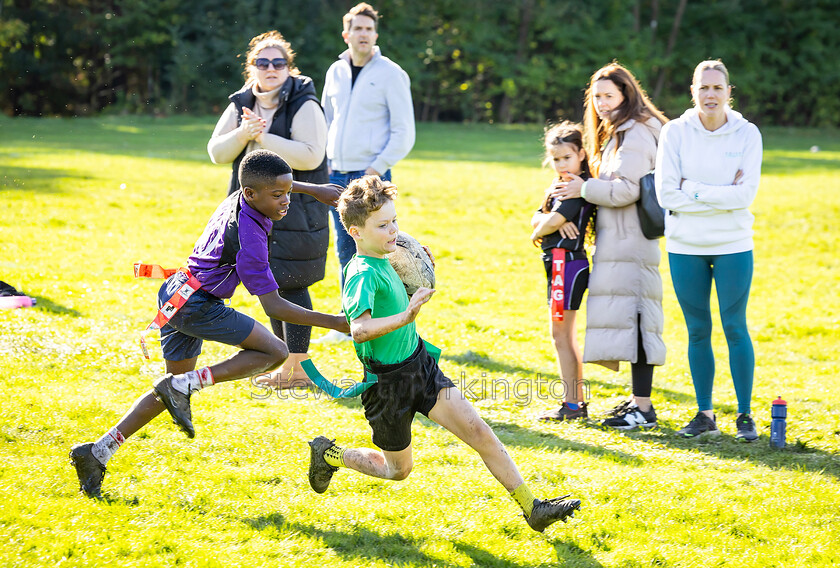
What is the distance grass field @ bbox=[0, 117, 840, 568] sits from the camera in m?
4.04

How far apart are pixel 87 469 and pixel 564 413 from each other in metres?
3.11

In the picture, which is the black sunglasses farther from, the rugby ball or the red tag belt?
the rugby ball

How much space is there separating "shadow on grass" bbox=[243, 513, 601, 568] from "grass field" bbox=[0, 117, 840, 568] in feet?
0.04

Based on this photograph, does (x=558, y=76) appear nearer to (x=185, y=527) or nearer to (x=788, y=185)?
(x=788, y=185)

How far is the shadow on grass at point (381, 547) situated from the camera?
3.94m

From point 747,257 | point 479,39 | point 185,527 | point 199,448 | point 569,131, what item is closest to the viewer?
point 185,527

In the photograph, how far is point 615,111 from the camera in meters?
6.07

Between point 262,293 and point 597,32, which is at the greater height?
point 597,32

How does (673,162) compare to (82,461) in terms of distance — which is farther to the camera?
(673,162)

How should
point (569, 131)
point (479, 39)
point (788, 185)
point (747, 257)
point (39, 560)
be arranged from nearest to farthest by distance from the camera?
point (39, 560) < point (747, 257) < point (569, 131) < point (788, 185) < point (479, 39)

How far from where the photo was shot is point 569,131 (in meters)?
6.12

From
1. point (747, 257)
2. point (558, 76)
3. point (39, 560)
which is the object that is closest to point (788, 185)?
point (747, 257)

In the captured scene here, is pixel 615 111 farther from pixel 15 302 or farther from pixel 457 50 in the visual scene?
pixel 457 50

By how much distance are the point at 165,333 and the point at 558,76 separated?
35.9 metres
